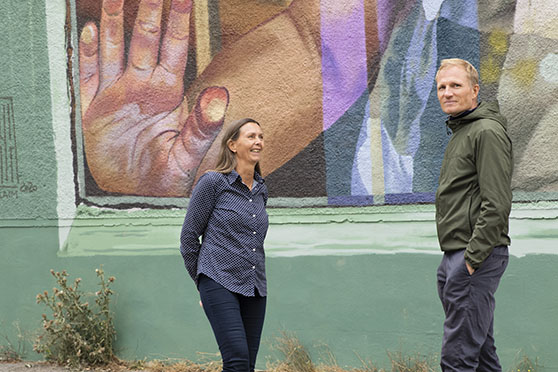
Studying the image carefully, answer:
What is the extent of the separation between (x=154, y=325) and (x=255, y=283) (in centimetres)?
249

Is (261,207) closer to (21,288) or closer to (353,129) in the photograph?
(353,129)

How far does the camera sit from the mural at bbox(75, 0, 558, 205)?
17.3 feet

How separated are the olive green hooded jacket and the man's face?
56 mm

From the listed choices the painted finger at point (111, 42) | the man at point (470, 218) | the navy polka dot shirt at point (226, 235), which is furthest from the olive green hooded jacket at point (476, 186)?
the painted finger at point (111, 42)

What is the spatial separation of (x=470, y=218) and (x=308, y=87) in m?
2.51

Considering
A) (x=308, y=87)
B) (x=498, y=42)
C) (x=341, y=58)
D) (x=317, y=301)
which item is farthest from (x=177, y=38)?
(x=498, y=42)

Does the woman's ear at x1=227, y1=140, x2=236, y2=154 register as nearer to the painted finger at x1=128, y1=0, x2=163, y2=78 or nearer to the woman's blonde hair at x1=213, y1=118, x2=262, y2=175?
the woman's blonde hair at x1=213, y1=118, x2=262, y2=175

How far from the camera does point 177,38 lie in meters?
6.05

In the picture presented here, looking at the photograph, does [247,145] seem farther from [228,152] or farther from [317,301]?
[317,301]

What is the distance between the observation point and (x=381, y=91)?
559 centimetres

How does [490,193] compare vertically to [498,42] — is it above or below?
below

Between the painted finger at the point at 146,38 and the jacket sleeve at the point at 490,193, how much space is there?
343 cm

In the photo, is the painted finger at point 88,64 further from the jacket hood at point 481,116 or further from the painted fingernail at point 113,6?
the jacket hood at point 481,116

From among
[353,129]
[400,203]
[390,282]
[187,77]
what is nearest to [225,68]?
[187,77]
